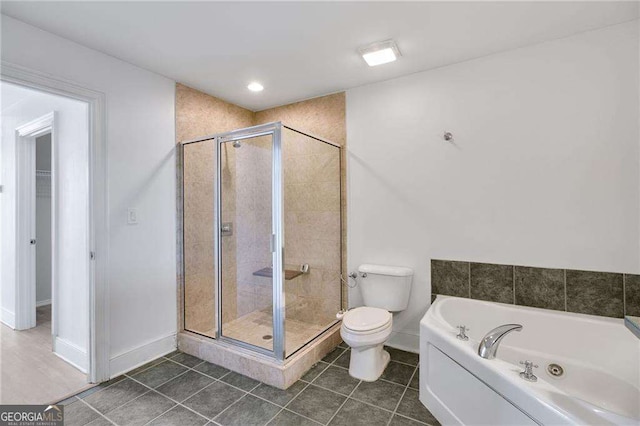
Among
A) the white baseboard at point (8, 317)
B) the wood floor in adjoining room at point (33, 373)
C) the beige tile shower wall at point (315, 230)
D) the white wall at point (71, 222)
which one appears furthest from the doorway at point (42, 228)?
the beige tile shower wall at point (315, 230)

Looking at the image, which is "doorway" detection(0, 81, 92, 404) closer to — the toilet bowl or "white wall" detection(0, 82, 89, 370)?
"white wall" detection(0, 82, 89, 370)

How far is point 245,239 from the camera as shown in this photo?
2713 mm

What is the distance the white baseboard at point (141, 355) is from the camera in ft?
7.45

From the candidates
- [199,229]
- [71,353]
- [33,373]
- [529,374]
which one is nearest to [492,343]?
[529,374]

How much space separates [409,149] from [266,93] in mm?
1541

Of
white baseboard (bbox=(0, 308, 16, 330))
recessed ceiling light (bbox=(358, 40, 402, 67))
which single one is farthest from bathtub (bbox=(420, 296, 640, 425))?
white baseboard (bbox=(0, 308, 16, 330))

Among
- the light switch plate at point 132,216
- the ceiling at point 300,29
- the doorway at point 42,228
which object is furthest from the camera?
the doorway at point 42,228

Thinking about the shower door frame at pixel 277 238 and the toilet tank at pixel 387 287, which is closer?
the shower door frame at pixel 277 238

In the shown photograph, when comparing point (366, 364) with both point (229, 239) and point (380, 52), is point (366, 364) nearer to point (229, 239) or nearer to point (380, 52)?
point (229, 239)

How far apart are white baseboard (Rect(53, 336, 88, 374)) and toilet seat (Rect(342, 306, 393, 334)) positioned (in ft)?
6.75

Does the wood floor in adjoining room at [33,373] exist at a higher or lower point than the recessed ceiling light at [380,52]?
lower

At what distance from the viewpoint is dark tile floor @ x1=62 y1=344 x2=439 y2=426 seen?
5.91 feet

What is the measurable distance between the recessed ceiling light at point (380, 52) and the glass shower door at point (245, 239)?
3.30 ft

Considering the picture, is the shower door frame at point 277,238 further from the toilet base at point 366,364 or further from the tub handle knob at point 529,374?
the tub handle knob at point 529,374
